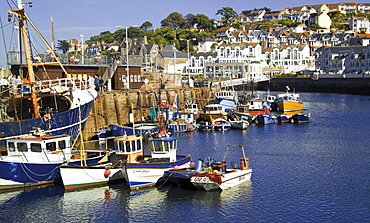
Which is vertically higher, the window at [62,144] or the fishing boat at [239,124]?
the window at [62,144]

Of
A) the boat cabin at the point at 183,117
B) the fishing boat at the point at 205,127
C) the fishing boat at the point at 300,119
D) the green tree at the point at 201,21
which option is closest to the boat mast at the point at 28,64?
the boat cabin at the point at 183,117

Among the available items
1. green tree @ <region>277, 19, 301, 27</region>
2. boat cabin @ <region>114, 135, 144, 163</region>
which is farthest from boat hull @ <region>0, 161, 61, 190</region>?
green tree @ <region>277, 19, 301, 27</region>

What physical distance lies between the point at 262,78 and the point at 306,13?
326ft

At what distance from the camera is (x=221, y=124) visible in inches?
1932

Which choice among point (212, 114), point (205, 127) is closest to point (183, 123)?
point (205, 127)

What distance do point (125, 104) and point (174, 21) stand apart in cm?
14388

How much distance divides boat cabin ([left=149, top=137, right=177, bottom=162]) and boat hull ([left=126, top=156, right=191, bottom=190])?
1.09m

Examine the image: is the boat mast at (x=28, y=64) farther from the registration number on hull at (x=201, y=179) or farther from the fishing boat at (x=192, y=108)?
the fishing boat at (x=192, y=108)

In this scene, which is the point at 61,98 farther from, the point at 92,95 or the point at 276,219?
the point at 276,219

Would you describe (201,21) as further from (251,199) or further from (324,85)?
(251,199)

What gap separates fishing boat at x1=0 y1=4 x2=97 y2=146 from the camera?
1270 inches

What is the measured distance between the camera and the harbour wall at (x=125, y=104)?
4483cm

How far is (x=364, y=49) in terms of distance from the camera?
109438mm

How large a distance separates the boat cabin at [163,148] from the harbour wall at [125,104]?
13364mm
